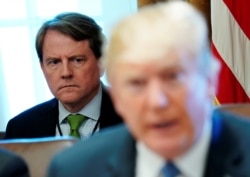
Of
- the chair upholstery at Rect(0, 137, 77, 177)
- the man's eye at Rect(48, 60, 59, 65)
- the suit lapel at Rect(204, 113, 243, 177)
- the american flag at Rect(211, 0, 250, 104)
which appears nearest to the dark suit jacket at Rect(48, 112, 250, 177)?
the suit lapel at Rect(204, 113, 243, 177)

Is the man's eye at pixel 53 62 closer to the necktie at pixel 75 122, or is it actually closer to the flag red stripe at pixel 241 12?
the necktie at pixel 75 122

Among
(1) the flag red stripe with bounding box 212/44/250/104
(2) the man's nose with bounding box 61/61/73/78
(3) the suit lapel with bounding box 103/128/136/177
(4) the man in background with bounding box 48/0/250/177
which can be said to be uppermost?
(4) the man in background with bounding box 48/0/250/177

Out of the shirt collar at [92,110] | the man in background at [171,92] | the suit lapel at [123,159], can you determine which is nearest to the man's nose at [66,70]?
the shirt collar at [92,110]

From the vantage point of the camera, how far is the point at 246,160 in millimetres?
1278

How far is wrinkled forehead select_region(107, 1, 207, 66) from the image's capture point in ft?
3.69

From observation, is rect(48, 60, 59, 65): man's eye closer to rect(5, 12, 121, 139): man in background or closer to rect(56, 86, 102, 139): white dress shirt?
rect(5, 12, 121, 139): man in background

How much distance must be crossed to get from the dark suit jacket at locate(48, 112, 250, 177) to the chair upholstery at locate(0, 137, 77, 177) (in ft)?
1.63

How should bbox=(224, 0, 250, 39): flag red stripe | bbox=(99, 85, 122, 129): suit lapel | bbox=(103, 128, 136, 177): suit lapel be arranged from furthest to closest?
bbox=(224, 0, 250, 39): flag red stripe → bbox=(99, 85, 122, 129): suit lapel → bbox=(103, 128, 136, 177): suit lapel

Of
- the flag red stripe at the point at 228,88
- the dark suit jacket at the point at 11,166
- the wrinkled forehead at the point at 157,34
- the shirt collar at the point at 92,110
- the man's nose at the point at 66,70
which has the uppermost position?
the wrinkled forehead at the point at 157,34

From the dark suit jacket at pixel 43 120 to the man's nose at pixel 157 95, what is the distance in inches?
50.8

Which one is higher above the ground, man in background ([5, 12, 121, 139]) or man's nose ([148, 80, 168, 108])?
man's nose ([148, 80, 168, 108])

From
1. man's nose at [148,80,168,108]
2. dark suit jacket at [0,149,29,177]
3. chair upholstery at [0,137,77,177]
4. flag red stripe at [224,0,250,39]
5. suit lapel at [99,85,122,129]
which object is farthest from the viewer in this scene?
flag red stripe at [224,0,250,39]

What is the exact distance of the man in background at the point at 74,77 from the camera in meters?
2.43

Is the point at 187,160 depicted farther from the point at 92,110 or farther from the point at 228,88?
the point at 228,88
